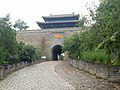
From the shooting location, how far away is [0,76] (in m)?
10.7

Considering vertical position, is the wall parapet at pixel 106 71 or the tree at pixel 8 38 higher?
the tree at pixel 8 38

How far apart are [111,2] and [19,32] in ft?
106

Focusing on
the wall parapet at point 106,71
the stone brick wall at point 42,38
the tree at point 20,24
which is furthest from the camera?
the tree at point 20,24

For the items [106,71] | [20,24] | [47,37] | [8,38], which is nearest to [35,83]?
[106,71]

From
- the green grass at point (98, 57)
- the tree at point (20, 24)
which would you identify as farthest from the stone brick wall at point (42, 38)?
the green grass at point (98, 57)

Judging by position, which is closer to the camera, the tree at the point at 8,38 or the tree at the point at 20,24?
the tree at the point at 8,38

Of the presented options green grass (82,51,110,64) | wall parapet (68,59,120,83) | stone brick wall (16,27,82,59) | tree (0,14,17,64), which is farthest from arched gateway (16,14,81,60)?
wall parapet (68,59,120,83)

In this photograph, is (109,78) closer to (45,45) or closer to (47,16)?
(45,45)

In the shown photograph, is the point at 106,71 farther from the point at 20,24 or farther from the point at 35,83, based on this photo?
the point at 20,24

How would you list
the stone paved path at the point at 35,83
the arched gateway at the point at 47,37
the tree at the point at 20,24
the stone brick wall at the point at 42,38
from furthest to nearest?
the tree at the point at 20,24
the stone brick wall at the point at 42,38
the arched gateway at the point at 47,37
the stone paved path at the point at 35,83

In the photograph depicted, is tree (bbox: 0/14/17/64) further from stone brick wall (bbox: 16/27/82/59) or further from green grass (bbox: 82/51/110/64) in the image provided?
stone brick wall (bbox: 16/27/82/59)

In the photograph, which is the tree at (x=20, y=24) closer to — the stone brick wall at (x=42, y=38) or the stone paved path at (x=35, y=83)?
the stone brick wall at (x=42, y=38)

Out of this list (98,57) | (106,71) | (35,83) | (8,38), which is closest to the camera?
(35,83)

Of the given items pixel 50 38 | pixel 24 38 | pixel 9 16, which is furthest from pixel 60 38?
pixel 9 16
